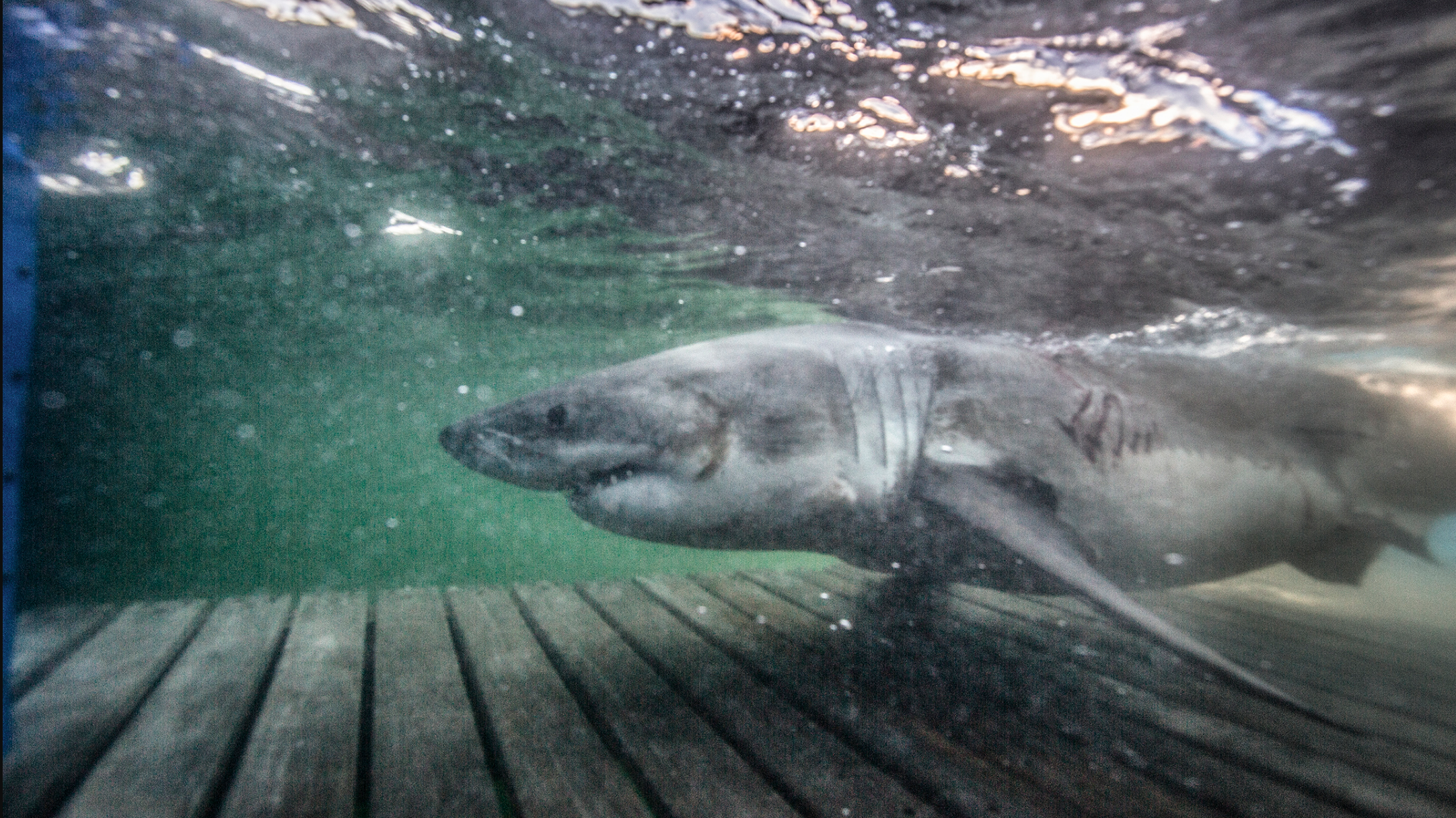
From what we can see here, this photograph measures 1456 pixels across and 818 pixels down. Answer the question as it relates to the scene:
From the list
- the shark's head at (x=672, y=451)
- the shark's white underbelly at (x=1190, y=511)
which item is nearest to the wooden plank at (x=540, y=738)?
the shark's head at (x=672, y=451)

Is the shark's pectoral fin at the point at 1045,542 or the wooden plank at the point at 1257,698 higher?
the shark's pectoral fin at the point at 1045,542

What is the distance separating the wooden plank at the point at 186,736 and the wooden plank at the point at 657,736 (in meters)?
1.36

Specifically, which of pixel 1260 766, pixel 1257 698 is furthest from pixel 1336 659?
pixel 1260 766

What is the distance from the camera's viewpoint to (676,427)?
10.2 ft

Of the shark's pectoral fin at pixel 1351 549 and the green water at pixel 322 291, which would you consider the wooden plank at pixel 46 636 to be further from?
the shark's pectoral fin at pixel 1351 549

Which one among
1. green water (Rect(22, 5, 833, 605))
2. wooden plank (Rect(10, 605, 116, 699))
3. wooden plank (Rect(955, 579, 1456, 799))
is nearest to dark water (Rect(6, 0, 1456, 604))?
green water (Rect(22, 5, 833, 605))

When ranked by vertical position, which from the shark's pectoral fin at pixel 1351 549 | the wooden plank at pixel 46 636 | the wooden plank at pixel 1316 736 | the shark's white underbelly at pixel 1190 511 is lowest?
the wooden plank at pixel 46 636

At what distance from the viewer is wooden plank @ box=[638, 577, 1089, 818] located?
7.19 feet

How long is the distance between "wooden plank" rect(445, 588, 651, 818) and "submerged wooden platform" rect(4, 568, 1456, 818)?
1 cm

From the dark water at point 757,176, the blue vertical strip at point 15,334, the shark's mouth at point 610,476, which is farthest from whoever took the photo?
the dark water at point 757,176

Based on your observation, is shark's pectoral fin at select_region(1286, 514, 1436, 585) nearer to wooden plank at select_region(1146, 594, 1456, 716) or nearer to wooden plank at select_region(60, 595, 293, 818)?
wooden plank at select_region(1146, 594, 1456, 716)

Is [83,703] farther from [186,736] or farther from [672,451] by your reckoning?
[672,451]

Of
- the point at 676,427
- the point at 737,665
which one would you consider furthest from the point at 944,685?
the point at 676,427

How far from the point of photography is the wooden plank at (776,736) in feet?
6.93
